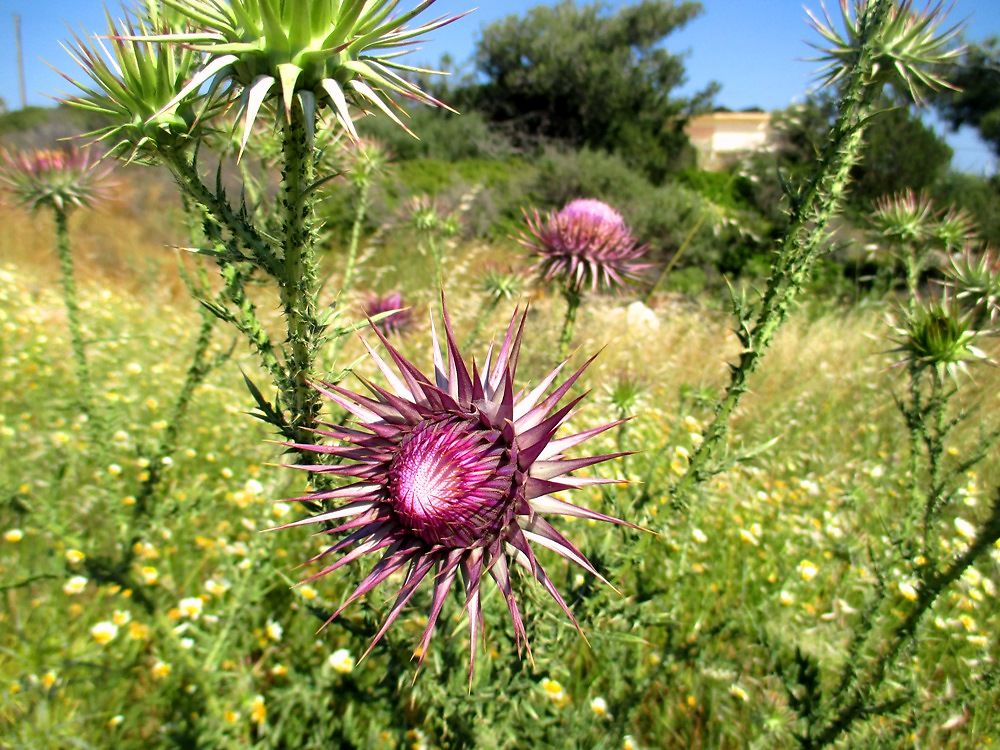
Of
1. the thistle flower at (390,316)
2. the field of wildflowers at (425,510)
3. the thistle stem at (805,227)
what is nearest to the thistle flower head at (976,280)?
the field of wildflowers at (425,510)

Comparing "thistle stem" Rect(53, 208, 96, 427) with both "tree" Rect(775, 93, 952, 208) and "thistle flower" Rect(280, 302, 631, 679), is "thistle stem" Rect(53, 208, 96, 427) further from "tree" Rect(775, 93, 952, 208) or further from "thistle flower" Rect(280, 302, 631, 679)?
"tree" Rect(775, 93, 952, 208)

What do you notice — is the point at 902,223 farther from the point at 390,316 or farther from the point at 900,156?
the point at 900,156

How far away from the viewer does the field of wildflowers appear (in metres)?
1.73

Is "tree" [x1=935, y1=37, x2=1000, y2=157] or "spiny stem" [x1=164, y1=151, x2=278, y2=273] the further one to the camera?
"tree" [x1=935, y1=37, x2=1000, y2=157]

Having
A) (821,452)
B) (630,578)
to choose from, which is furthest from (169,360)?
(821,452)

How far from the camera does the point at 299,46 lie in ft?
4.91

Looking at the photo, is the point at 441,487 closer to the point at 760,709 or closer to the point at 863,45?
the point at 863,45

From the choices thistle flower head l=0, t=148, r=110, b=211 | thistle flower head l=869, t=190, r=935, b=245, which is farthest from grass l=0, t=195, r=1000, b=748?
thistle flower head l=869, t=190, r=935, b=245

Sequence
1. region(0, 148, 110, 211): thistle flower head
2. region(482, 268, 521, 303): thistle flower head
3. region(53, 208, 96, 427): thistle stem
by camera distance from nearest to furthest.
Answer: region(53, 208, 96, 427): thistle stem
region(0, 148, 110, 211): thistle flower head
region(482, 268, 521, 303): thistle flower head

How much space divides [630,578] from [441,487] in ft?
9.54

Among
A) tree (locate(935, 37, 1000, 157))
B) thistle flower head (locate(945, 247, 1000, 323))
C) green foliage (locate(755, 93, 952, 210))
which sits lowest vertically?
thistle flower head (locate(945, 247, 1000, 323))

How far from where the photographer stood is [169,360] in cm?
771

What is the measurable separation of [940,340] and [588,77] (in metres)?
31.4

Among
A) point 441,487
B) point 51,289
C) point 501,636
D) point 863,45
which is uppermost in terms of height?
point 863,45
